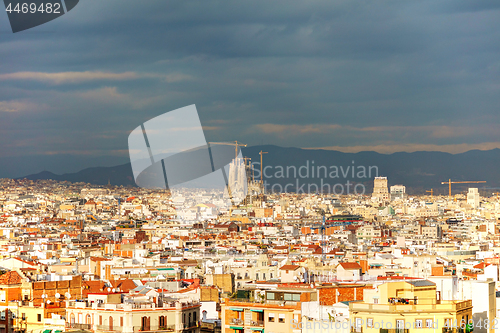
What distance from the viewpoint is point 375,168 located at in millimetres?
171250

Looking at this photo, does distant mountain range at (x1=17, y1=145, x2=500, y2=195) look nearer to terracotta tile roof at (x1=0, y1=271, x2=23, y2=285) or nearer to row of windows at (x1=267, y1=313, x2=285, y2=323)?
terracotta tile roof at (x1=0, y1=271, x2=23, y2=285)

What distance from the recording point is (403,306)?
971 cm

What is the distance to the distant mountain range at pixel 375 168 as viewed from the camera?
497 ft

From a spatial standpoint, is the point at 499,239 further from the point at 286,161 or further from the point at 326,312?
the point at 286,161

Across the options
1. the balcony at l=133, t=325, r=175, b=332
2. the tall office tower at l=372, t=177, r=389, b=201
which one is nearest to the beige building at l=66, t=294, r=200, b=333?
the balcony at l=133, t=325, r=175, b=332

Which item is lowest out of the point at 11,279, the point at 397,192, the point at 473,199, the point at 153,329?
the point at 153,329

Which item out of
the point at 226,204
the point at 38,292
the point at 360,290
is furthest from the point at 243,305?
the point at 226,204

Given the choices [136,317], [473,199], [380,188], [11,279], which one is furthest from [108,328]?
[380,188]

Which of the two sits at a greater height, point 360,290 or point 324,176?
point 324,176

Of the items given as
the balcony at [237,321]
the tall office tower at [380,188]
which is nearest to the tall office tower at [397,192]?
the tall office tower at [380,188]

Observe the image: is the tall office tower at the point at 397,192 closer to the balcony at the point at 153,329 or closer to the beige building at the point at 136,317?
the beige building at the point at 136,317

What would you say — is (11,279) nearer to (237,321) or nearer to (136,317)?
(136,317)

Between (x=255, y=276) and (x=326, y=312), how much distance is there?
45.3ft

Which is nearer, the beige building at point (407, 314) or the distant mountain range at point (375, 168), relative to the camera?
the beige building at point (407, 314)
